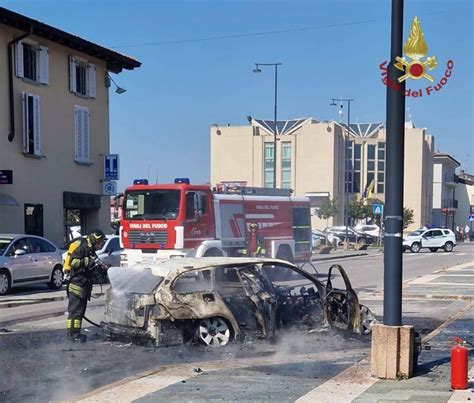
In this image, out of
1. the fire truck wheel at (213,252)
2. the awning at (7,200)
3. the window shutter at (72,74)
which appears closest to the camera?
the fire truck wheel at (213,252)

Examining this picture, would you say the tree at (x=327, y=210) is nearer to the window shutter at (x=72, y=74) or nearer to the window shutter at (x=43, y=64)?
the window shutter at (x=72, y=74)

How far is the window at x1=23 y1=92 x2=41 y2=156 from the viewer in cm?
2386

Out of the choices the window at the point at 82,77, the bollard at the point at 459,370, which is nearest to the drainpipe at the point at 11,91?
the window at the point at 82,77

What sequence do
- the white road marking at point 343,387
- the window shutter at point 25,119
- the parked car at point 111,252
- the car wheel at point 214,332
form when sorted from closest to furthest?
the white road marking at point 343,387, the car wheel at point 214,332, the parked car at point 111,252, the window shutter at point 25,119

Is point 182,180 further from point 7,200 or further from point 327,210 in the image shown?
point 327,210

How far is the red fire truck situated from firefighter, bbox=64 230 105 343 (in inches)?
302

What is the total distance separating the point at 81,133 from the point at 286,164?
47.7m

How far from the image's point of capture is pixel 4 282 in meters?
15.9

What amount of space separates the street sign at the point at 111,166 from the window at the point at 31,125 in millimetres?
4258

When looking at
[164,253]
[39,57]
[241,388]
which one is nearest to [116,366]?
[241,388]

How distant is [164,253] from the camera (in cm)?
1777

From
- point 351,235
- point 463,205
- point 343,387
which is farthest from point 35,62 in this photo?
point 463,205

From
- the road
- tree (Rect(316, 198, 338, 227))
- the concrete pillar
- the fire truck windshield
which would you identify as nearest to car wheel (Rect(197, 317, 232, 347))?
the road

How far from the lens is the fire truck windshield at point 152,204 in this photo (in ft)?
58.3
